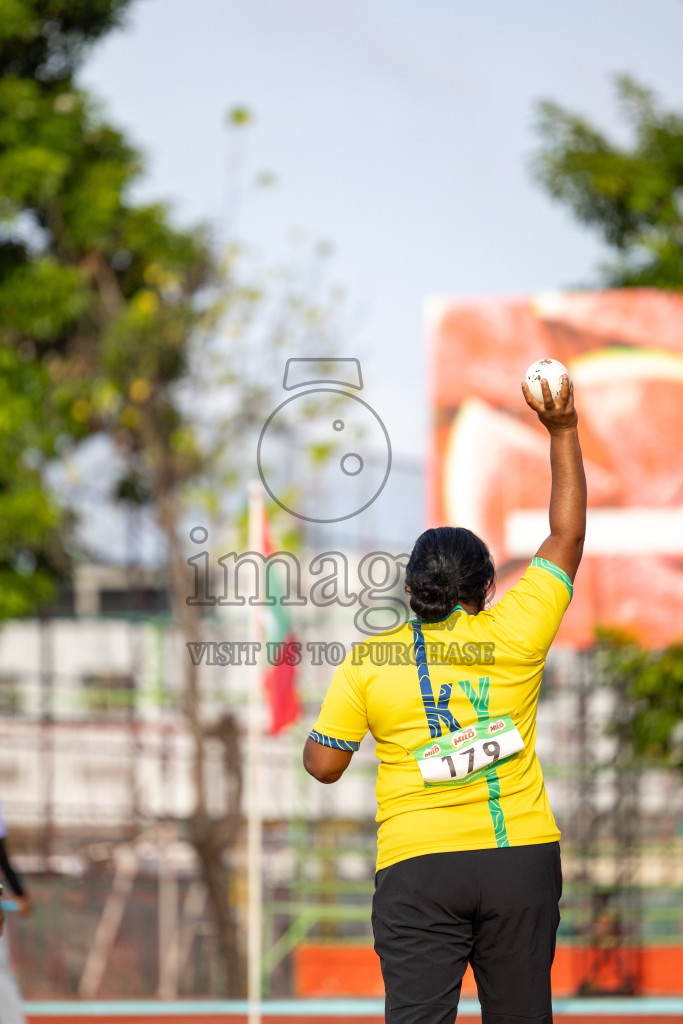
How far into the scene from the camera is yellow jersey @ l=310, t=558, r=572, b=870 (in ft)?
7.89

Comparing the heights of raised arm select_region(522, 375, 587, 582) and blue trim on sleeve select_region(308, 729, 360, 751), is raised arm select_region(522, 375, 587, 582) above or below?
above

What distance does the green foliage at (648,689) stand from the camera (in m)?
9.07

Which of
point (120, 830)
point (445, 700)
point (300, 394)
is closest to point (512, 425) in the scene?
point (300, 394)

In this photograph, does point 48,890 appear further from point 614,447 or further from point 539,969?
point 539,969

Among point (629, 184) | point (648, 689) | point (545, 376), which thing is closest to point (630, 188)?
point (629, 184)

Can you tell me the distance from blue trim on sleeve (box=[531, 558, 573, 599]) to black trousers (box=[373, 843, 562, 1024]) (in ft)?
1.76

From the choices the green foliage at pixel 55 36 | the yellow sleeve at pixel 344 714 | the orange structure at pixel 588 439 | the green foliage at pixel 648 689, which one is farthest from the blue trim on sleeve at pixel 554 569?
the green foliage at pixel 55 36

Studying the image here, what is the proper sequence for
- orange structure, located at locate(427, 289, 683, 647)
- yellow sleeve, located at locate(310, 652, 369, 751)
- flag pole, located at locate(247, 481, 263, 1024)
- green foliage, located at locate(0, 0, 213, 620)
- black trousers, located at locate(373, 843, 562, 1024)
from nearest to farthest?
black trousers, located at locate(373, 843, 562, 1024), yellow sleeve, located at locate(310, 652, 369, 751), flag pole, located at locate(247, 481, 263, 1024), orange structure, located at locate(427, 289, 683, 647), green foliage, located at locate(0, 0, 213, 620)

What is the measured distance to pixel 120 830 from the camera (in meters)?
18.3

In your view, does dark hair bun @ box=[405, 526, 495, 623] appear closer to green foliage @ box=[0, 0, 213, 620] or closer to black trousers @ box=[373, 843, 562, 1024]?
black trousers @ box=[373, 843, 562, 1024]

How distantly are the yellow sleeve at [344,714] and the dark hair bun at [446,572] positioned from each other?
0.66 ft

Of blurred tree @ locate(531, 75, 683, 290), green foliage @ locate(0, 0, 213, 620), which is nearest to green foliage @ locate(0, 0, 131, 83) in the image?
green foliage @ locate(0, 0, 213, 620)

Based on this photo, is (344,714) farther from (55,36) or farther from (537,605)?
(55,36)

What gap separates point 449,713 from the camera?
2.42 meters
